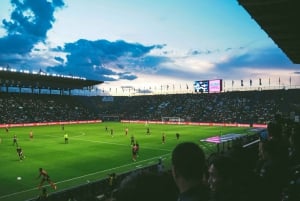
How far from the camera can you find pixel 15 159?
33.1 m

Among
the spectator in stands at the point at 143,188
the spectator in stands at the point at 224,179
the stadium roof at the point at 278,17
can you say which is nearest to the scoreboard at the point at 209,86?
the stadium roof at the point at 278,17

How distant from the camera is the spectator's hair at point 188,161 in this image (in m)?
3.27

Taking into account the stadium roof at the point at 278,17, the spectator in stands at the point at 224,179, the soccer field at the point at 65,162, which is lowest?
the soccer field at the point at 65,162

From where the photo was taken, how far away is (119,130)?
7050cm

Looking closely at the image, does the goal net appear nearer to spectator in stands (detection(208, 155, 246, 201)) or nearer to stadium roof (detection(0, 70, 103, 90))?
stadium roof (detection(0, 70, 103, 90))

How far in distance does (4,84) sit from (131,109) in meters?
49.3

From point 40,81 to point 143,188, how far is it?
99129mm

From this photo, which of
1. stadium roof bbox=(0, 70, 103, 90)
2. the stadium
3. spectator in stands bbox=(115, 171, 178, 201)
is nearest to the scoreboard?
the stadium

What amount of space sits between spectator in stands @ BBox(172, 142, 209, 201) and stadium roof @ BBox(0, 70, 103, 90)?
85.6 meters

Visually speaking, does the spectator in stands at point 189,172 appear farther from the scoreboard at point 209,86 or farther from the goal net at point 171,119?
the scoreboard at point 209,86

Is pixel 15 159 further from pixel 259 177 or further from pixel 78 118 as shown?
pixel 78 118

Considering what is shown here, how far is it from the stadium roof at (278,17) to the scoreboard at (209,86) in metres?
88.0

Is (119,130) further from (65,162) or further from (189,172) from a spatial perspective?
(189,172)

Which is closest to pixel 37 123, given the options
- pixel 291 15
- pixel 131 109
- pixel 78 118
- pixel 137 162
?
pixel 78 118
